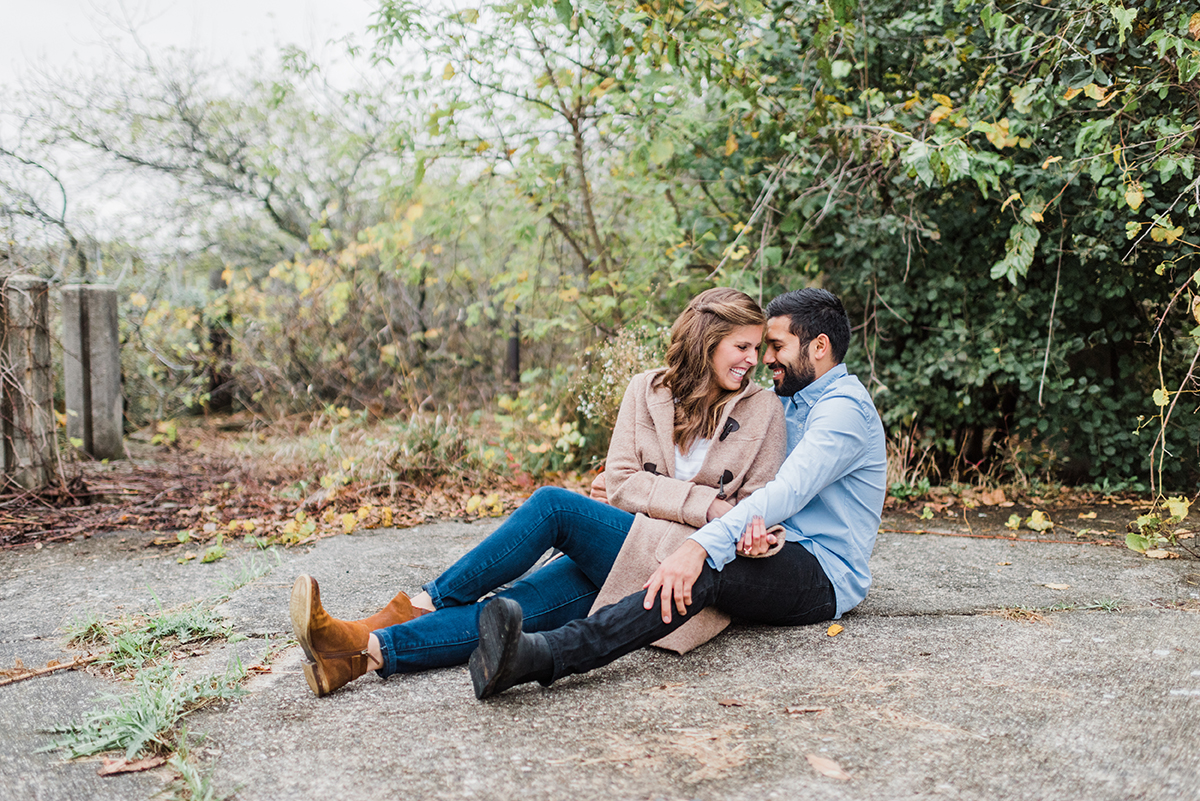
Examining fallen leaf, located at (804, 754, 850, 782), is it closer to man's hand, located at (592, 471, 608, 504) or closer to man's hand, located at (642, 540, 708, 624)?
man's hand, located at (642, 540, 708, 624)

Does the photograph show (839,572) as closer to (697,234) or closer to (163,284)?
(697,234)

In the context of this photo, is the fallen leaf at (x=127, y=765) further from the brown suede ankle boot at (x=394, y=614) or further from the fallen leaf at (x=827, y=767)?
the fallen leaf at (x=827, y=767)

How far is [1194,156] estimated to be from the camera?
3555 mm

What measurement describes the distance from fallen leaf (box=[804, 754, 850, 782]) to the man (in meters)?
0.54

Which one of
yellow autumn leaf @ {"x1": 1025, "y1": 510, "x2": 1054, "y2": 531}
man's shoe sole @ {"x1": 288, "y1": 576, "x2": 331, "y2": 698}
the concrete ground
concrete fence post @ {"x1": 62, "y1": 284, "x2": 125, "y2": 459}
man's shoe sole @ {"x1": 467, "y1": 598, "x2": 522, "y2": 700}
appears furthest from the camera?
concrete fence post @ {"x1": 62, "y1": 284, "x2": 125, "y2": 459}

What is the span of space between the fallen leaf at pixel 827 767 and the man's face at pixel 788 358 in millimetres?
1244

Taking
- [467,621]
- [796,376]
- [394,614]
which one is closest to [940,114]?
[796,376]

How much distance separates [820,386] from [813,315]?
0.23m

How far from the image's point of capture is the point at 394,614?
2.46 m

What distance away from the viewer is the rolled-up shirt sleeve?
2295 millimetres


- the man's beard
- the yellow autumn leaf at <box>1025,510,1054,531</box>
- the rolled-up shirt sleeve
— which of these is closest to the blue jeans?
the rolled-up shirt sleeve

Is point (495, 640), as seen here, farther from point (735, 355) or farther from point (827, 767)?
point (735, 355)

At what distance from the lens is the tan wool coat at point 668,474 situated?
8.19 ft

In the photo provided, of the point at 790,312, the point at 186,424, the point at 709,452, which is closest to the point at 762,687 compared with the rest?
the point at 709,452
